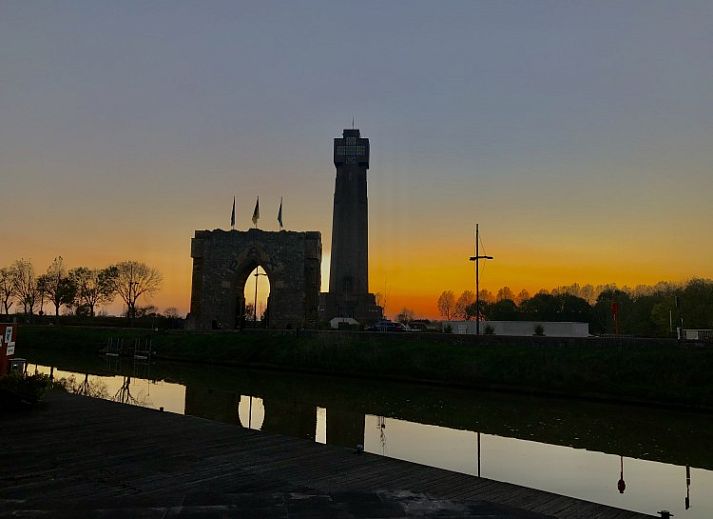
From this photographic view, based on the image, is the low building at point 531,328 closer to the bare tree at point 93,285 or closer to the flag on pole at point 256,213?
the flag on pole at point 256,213

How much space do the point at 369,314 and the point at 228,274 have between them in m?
17.8

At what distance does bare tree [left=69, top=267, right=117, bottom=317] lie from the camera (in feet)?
262

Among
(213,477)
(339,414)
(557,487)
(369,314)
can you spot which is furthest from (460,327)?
(213,477)

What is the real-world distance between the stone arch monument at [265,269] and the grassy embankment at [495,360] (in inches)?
323

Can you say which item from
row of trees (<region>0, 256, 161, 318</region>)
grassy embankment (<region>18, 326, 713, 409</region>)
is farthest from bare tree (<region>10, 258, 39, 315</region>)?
grassy embankment (<region>18, 326, 713, 409</region>)

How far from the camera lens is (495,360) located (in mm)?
31484

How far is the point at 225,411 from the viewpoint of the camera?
21.1 meters

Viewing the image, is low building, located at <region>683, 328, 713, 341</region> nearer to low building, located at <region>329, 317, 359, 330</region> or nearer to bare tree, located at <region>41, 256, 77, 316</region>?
low building, located at <region>329, 317, 359, 330</region>

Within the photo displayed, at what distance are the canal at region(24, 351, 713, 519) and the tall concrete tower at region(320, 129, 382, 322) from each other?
1285 inches

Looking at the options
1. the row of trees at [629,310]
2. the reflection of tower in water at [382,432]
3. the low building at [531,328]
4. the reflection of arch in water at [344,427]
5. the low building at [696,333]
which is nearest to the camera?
the reflection of tower in water at [382,432]

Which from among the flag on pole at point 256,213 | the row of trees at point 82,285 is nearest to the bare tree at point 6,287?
the row of trees at point 82,285

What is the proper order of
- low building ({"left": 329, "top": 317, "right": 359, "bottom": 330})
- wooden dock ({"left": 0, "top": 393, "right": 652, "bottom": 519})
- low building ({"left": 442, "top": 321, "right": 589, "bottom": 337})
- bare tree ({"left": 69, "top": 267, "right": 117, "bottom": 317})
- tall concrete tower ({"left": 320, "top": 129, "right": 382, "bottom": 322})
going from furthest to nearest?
bare tree ({"left": 69, "top": 267, "right": 117, "bottom": 317}) → tall concrete tower ({"left": 320, "top": 129, "right": 382, "bottom": 322}) → low building ({"left": 329, "top": 317, "right": 359, "bottom": 330}) → low building ({"left": 442, "top": 321, "right": 589, "bottom": 337}) → wooden dock ({"left": 0, "top": 393, "right": 652, "bottom": 519})

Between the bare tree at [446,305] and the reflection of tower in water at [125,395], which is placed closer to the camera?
the reflection of tower in water at [125,395]

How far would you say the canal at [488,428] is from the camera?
12.4m
